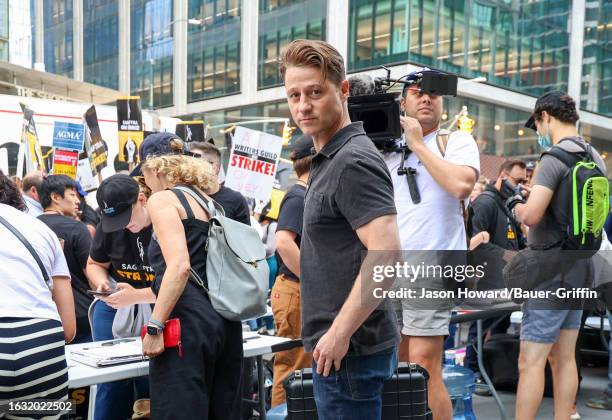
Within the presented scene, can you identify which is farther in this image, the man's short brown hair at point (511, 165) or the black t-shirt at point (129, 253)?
the man's short brown hair at point (511, 165)

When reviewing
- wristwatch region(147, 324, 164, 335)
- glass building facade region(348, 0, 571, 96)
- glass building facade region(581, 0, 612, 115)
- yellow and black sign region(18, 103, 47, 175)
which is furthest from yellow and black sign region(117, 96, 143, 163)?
glass building facade region(581, 0, 612, 115)

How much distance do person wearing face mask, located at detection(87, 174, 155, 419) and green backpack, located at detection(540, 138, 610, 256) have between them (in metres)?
2.50

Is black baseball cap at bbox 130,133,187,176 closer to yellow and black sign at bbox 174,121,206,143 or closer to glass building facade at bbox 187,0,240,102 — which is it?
yellow and black sign at bbox 174,121,206,143

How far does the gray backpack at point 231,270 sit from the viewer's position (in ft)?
10.2

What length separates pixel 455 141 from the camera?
340 cm

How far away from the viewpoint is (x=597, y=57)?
119 feet

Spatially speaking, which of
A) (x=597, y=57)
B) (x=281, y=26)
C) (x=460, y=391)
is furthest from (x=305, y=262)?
(x=597, y=57)

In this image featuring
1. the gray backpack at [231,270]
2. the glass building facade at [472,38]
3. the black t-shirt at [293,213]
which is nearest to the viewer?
the gray backpack at [231,270]

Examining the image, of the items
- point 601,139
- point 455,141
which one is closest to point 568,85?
point 601,139

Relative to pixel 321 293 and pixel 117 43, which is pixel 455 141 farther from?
pixel 117 43

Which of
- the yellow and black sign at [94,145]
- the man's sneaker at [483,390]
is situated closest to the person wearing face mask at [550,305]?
the man's sneaker at [483,390]

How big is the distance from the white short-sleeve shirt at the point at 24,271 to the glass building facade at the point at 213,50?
109 ft

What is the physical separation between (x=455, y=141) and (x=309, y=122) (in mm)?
1420

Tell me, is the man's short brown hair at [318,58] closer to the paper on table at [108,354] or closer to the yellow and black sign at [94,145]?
the paper on table at [108,354]
